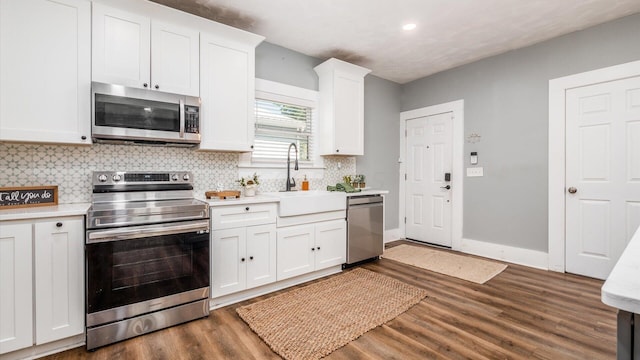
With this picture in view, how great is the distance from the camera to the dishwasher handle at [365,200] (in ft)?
11.5

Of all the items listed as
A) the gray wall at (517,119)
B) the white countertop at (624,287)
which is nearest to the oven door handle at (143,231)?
the white countertop at (624,287)

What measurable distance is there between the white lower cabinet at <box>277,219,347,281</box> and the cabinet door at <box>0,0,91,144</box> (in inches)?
73.0

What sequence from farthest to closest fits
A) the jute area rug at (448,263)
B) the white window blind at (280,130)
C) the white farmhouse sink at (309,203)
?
1. the white window blind at (280,130)
2. the jute area rug at (448,263)
3. the white farmhouse sink at (309,203)

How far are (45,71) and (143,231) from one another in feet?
4.24

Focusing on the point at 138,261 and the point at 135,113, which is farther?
the point at 135,113

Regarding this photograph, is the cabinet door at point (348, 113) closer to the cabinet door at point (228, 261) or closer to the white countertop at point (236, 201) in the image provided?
the white countertop at point (236, 201)

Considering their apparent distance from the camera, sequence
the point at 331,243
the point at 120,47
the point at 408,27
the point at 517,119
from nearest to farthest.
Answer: the point at 120,47, the point at 408,27, the point at 331,243, the point at 517,119

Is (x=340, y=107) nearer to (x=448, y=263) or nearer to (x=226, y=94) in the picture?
(x=226, y=94)

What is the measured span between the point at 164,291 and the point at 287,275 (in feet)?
3.70

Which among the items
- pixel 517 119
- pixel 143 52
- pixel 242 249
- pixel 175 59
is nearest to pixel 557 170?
pixel 517 119

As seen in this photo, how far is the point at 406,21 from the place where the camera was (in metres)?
2.98

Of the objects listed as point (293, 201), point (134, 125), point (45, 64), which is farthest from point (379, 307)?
point (45, 64)

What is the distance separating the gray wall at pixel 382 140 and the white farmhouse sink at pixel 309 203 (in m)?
1.23

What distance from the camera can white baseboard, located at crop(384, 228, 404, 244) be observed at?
4.75 meters
